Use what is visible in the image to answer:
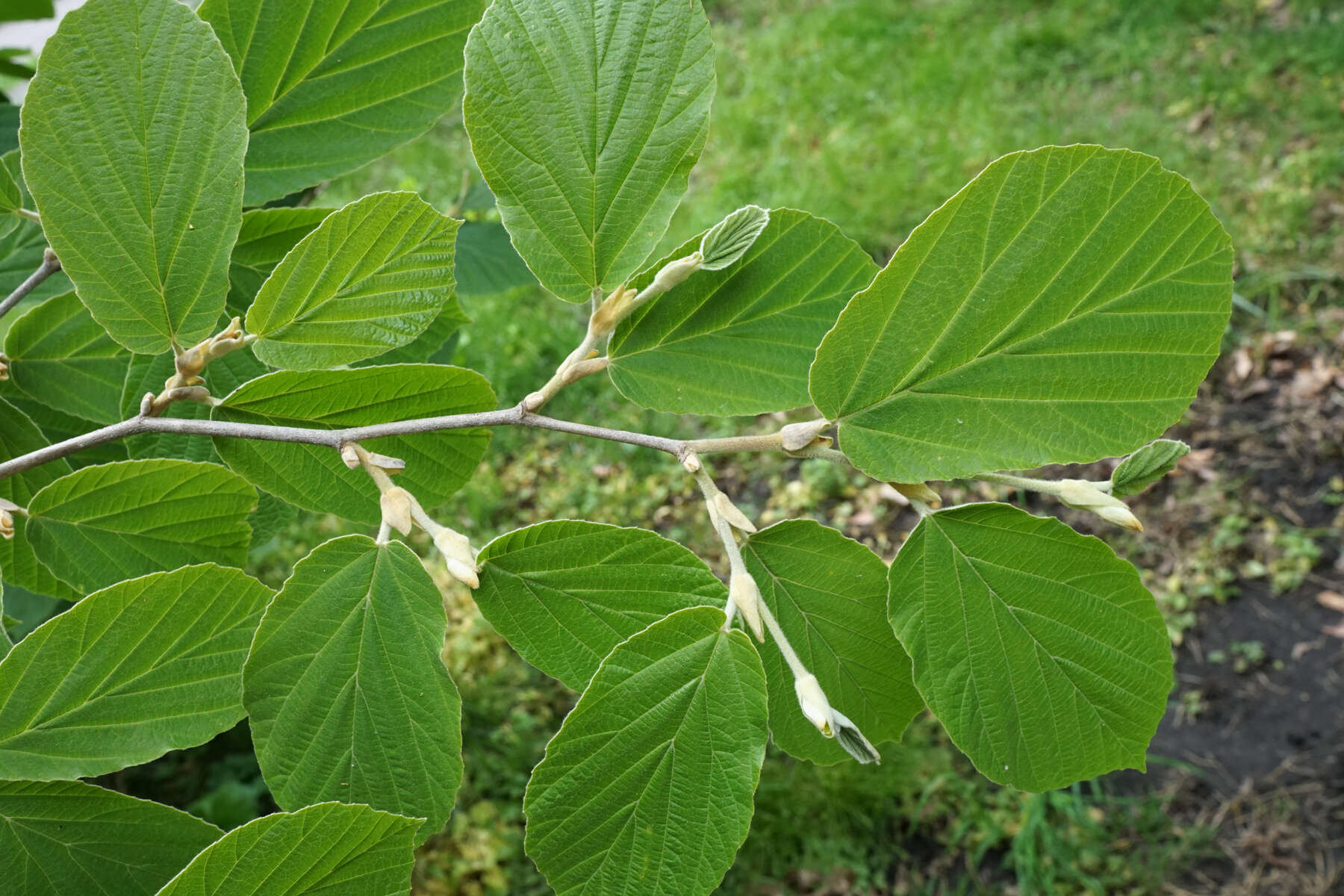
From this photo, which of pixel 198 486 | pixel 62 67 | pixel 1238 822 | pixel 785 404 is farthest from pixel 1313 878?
pixel 62 67

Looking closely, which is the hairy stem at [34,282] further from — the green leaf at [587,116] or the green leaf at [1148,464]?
the green leaf at [1148,464]

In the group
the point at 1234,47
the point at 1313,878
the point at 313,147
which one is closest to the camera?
the point at 313,147

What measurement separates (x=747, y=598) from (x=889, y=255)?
12.1ft

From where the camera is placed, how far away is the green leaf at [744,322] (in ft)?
2.09

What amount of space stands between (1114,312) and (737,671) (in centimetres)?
28

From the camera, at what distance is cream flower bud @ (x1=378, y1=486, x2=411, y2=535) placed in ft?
1.88

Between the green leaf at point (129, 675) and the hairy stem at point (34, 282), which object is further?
the hairy stem at point (34, 282)

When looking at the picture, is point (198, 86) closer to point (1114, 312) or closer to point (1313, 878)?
point (1114, 312)

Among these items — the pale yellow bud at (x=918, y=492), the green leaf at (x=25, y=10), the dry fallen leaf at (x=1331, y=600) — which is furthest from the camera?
the dry fallen leaf at (x=1331, y=600)

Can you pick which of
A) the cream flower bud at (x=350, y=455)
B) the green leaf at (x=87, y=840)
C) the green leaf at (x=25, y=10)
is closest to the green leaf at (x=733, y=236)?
the cream flower bud at (x=350, y=455)

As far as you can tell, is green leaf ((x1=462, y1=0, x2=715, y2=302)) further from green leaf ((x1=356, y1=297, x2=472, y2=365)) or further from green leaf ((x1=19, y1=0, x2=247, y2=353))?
green leaf ((x1=356, y1=297, x2=472, y2=365))

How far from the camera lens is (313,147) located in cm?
79

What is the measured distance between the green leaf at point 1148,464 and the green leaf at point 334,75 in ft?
1.81

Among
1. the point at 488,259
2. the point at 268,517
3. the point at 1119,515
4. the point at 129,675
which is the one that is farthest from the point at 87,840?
Result: the point at 488,259
